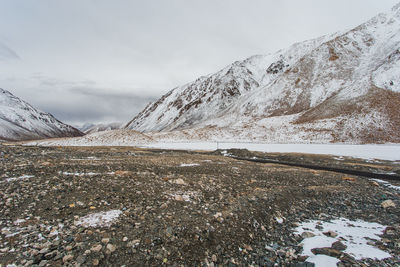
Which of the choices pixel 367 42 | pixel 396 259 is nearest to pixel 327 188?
pixel 396 259

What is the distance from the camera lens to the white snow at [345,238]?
677 cm

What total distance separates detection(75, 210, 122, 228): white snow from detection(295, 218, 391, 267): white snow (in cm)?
694

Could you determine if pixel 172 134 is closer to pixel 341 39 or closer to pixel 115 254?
pixel 115 254

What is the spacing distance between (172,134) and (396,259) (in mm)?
97541

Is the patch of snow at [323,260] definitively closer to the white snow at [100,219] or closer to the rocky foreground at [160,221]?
the rocky foreground at [160,221]

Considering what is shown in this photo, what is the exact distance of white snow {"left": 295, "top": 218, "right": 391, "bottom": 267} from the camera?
6773 mm

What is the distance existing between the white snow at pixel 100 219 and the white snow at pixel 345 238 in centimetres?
694

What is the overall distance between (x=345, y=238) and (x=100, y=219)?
9.57 m

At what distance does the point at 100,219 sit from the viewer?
7492mm

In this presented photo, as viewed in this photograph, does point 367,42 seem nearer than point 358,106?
No

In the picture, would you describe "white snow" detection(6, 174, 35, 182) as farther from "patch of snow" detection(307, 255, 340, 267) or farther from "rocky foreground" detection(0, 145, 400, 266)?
"patch of snow" detection(307, 255, 340, 267)

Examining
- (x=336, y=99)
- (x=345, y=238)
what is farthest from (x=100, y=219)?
(x=336, y=99)

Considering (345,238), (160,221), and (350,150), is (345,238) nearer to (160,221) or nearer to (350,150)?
(160,221)

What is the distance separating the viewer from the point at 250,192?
42.7 ft
